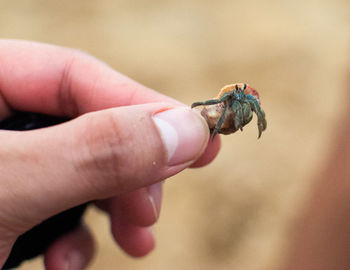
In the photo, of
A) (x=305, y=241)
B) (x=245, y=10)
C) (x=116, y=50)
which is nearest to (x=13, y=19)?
(x=116, y=50)

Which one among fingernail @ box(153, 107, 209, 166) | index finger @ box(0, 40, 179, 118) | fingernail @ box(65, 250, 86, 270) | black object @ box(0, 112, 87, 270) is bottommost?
fingernail @ box(65, 250, 86, 270)

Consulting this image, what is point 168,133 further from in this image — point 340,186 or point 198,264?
point 198,264

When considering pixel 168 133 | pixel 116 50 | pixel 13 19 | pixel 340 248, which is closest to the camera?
pixel 168 133

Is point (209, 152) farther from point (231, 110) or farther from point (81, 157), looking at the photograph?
point (81, 157)

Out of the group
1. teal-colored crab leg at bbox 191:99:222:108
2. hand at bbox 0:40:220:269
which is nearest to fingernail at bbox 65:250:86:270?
hand at bbox 0:40:220:269

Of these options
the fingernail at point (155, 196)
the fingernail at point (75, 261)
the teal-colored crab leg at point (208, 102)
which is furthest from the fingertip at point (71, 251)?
the teal-colored crab leg at point (208, 102)

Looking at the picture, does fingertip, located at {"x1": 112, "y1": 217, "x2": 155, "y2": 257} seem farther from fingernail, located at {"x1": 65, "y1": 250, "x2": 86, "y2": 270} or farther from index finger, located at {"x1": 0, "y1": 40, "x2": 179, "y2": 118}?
index finger, located at {"x1": 0, "y1": 40, "x2": 179, "y2": 118}
